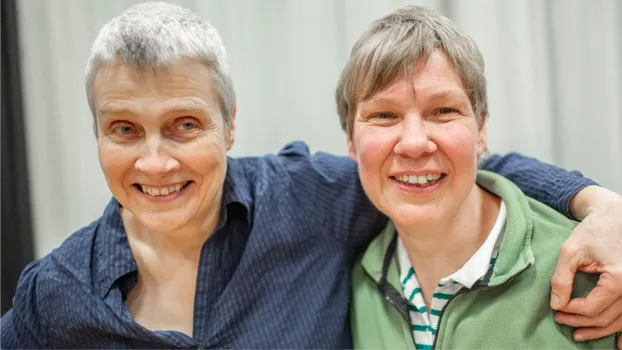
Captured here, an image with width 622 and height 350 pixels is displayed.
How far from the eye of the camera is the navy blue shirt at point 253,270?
1401 millimetres

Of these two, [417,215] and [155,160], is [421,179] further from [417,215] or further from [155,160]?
[155,160]

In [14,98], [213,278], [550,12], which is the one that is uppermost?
[550,12]

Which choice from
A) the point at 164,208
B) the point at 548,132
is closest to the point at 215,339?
the point at 164,208

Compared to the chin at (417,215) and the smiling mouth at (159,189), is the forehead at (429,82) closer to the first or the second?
the chin at (417,215)

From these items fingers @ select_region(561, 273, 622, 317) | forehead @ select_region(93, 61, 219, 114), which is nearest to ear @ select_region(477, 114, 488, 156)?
fingers @ select_region(561, 273, 622, 317)

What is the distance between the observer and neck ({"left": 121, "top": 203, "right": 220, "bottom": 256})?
4.98ft

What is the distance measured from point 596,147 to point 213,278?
1462mm

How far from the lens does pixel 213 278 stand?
1.47 meters

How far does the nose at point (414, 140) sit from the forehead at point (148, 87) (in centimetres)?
51

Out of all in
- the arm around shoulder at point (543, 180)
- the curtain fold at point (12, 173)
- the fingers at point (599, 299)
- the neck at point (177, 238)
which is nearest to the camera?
the fingers at point (599, 299)

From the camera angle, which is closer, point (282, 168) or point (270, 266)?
point (270, 266)

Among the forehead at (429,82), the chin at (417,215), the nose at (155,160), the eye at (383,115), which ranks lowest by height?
the chin at (417,215)

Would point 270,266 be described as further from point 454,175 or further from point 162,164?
point 454,175

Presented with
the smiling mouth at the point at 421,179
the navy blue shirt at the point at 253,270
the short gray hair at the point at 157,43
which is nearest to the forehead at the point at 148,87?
the short gray hair at the point at 157,43
